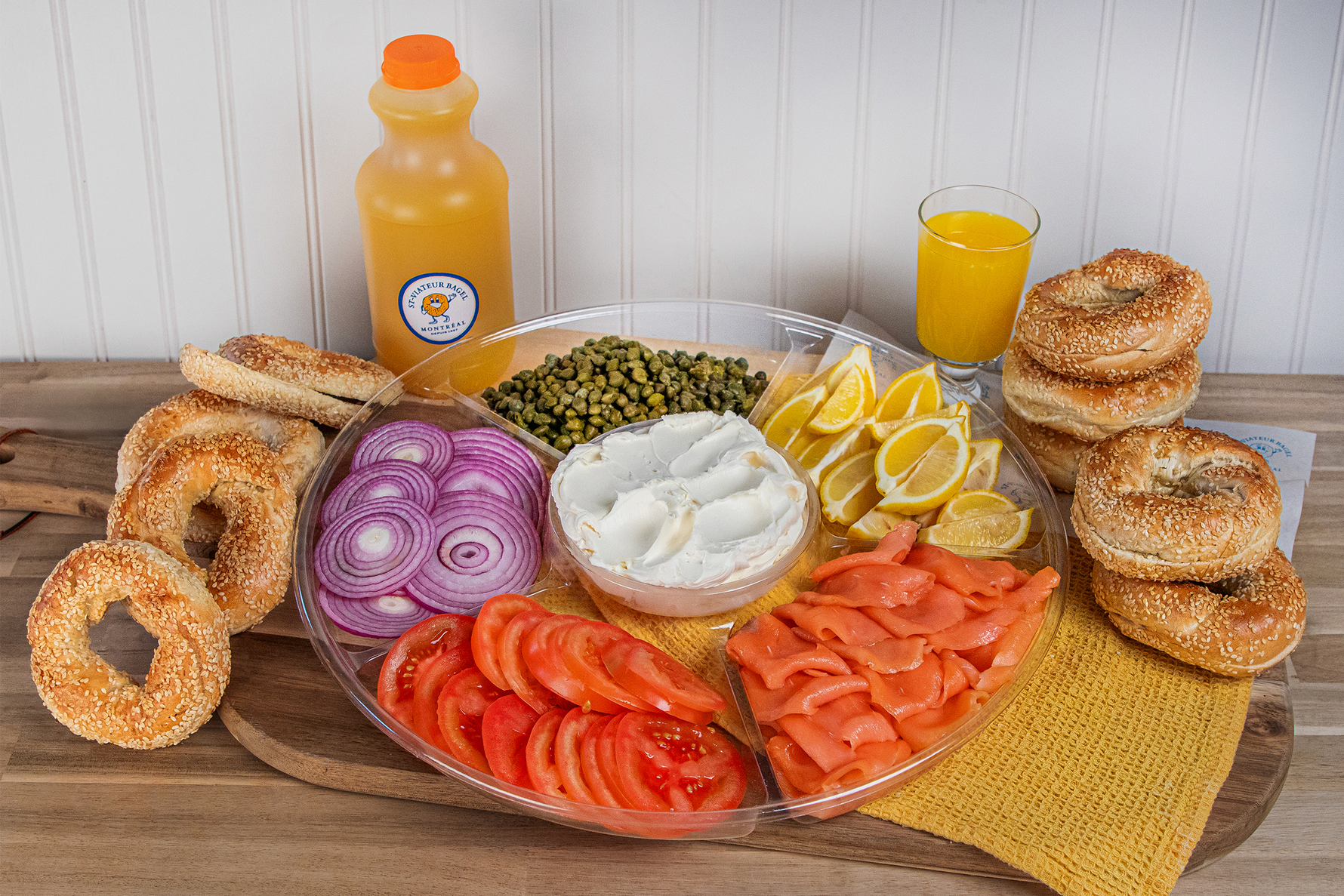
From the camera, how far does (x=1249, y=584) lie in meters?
1.98

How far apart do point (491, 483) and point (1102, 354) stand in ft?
4.20

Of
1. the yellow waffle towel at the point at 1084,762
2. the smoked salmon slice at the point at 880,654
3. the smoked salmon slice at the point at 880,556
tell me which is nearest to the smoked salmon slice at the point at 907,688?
the smoked salmon slice at the point at 880,654

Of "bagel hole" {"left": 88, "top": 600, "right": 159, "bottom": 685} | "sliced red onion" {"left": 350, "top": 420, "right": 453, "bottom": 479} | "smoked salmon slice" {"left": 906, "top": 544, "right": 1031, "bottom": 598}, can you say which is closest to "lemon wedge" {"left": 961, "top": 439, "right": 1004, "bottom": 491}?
"smoked salmon slice" {"left": 906, "top": 544, "right": 1031, "bottom": 598}

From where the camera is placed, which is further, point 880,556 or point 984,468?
point 984,468

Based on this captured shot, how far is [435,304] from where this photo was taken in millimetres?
2566

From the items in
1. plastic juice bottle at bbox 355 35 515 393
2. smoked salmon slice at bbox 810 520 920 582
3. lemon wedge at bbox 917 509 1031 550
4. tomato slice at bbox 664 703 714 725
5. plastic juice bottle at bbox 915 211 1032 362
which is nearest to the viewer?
tomato slice at bbox 664 703 714 725

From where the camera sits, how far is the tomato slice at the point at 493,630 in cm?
175

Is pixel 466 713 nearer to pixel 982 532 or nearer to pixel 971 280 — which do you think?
pixel 982 532

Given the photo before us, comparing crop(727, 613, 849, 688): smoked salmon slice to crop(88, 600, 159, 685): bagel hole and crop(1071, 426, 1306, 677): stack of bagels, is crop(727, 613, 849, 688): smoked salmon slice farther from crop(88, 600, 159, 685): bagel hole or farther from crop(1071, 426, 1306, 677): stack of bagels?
crop(88, 600, 159, 685): bagel hole

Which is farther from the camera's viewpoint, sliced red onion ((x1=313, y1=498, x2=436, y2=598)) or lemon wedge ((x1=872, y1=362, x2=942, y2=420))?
lemon wedge ((x1=872, y1=362, x2=942, y2=420))

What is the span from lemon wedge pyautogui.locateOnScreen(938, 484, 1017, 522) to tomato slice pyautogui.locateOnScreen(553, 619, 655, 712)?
0.76 m

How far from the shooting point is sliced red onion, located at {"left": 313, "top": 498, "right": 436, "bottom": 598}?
2.00 m

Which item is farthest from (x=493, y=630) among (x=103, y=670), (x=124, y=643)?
(x=124, y=643)

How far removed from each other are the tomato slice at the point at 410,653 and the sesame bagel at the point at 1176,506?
3.88 ft
